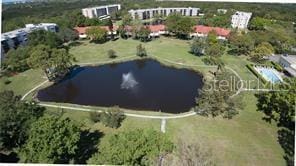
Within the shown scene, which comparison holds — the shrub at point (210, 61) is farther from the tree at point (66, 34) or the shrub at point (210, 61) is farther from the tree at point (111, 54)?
the tree at point (66, 34)

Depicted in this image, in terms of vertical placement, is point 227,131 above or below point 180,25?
below

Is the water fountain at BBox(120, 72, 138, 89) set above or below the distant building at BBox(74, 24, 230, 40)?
below

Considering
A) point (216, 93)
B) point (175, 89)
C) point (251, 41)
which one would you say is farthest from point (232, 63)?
point (216, 93)

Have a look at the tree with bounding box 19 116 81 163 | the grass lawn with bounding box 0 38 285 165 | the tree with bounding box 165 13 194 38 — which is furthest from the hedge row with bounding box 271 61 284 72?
the tree with bounding box 19 116 81 163

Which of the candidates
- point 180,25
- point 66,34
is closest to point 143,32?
point 180,25

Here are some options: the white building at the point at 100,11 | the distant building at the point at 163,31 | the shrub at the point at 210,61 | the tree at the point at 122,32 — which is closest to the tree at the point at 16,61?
the distant building at the point at 163,31

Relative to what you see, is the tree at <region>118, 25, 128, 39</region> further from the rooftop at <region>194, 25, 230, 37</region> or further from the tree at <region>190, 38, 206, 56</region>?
the tree at <region>190, 38, 206, 56</region>

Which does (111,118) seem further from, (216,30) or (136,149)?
(216,30)
